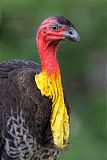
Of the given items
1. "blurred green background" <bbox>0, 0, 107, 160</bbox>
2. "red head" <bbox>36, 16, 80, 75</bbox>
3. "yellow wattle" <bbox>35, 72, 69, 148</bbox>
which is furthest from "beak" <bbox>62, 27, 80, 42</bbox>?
"blurred green background" <bbox>0, 0, 107, 160</bbox>

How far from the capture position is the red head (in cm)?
683

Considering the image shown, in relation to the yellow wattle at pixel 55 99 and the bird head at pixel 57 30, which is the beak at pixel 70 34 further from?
the yellow wattle at pixel 55 99

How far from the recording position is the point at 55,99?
23.1ft

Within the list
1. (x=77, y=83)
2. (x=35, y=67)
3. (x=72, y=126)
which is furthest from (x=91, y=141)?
(x=35, y=67)

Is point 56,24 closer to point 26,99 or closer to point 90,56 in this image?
point 26,99

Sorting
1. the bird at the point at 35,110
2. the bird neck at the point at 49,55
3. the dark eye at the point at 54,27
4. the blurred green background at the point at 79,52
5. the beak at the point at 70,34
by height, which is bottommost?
the bird at the point at 35,110

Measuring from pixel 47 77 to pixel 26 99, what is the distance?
22 centimetres

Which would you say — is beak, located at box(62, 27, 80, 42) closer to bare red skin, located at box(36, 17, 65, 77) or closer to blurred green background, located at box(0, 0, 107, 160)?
bare red skin, located at box(36, 17, 65, 77)

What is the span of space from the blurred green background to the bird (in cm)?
362

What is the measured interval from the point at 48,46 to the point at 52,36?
11cm

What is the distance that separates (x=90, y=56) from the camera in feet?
41.4

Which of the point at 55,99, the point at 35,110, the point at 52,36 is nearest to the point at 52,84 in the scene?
the point at 55,99

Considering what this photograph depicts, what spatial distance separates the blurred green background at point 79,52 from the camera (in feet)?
36.9

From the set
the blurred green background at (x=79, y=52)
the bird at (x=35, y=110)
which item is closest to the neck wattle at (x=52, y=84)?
the bird at (x=35, y=110)
